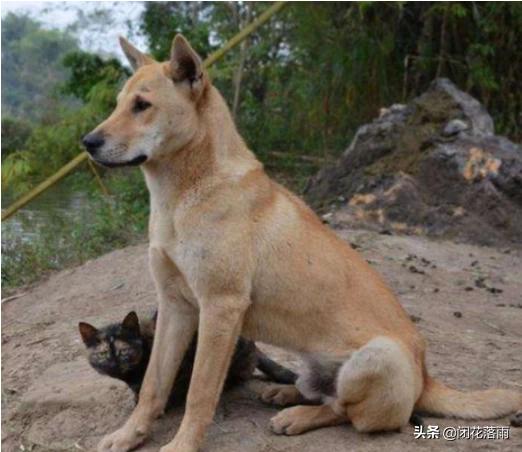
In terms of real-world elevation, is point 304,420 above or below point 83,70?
below

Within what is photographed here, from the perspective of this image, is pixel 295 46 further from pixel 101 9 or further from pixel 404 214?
pixel 404 214

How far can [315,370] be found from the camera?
4816 millimetres

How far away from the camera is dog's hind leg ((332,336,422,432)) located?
4594 millimetres

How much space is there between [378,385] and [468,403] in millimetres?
567

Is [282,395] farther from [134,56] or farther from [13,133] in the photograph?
[13,133]

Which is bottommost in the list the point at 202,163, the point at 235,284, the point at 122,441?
the point at 122,441

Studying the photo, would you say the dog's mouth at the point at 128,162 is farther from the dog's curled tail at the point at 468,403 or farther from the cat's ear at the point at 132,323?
the dog's curled tail at the point at 468,403

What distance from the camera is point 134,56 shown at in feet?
16.6

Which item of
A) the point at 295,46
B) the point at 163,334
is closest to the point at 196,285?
the point at 163,334

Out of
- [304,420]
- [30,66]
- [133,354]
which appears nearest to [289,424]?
[304,420]

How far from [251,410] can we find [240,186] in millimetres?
1203

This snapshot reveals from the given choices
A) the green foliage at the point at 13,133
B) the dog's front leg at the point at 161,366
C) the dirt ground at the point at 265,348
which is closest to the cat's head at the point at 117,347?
the dog's front leg at the point at 161,366

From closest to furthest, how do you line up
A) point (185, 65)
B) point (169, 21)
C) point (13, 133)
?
1. point (185, 65)
2. point (169, 21)
3. point (13, 133)

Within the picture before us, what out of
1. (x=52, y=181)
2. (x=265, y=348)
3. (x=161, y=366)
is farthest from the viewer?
(x=52, y=181)
